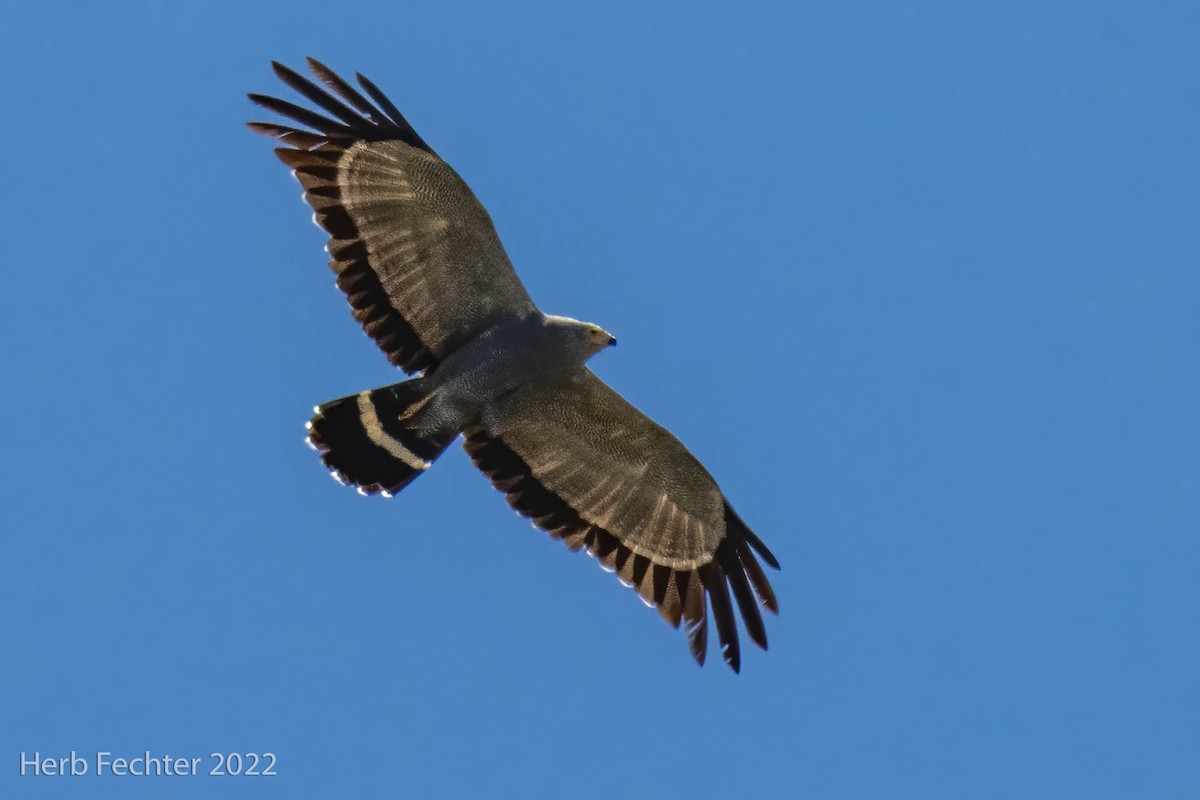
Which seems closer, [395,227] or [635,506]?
[395,227]

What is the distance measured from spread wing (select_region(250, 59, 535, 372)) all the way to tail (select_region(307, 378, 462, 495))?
31 centimetres

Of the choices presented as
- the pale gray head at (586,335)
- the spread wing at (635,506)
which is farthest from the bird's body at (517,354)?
the spread wing at (635,506)

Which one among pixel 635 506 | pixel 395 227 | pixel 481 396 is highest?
pixel 395 227

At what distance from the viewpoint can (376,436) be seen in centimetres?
1474

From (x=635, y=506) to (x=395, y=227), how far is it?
2979 millimetres

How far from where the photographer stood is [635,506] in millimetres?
15461

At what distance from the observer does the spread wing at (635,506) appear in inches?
598

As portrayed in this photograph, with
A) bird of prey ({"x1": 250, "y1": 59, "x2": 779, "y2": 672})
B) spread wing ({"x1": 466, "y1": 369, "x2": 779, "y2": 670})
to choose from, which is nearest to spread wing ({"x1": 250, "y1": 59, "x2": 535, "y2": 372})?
bird of prey ({"x1": 250, "y1": 59, "x2": 779, "y2": 672})

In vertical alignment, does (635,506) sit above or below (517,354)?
below

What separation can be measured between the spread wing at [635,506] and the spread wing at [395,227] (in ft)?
2.84

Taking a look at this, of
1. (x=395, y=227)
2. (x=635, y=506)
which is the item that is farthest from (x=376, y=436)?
(x=635, y=506)

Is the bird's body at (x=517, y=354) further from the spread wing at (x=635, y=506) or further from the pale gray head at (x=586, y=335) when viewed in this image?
the spread wing at (x=635, y=506)

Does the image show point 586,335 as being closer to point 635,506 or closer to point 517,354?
point 517,354

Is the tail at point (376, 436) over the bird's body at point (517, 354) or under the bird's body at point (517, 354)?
under
